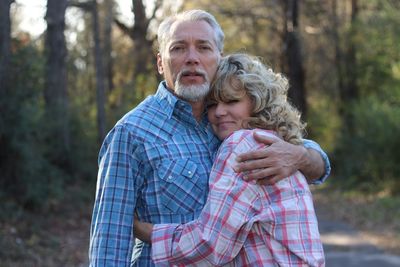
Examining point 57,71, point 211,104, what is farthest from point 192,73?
point 57,71

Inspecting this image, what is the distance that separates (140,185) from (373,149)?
60.0 ft

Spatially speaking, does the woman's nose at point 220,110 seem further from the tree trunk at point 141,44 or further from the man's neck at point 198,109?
the tree trunk at point 141,44

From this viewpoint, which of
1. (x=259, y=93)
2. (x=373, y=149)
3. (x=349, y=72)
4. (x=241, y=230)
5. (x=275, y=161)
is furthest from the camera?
(x=349, y=72)

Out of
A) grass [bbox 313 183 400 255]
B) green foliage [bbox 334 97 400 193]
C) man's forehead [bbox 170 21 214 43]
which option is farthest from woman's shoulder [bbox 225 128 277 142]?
green foliage [bbox 334 97 400 193]

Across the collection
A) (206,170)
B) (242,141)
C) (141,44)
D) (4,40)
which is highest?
(141,44)

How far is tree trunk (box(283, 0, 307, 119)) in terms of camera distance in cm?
2648

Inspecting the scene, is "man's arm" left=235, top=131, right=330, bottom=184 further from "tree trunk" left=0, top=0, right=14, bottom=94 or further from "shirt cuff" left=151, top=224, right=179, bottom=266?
"tree trunk" left=0, top=0, right=14, bottom=94

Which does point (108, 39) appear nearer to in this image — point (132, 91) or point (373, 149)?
point (132, 91)

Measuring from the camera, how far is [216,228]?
288cm

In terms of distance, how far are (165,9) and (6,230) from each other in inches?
621

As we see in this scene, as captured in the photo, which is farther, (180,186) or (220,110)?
(220,110)

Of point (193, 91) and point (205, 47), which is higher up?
point (205, 47)

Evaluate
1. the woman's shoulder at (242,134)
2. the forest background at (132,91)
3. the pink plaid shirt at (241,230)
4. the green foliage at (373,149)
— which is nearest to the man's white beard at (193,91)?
the woman's shoulder at (242,134)

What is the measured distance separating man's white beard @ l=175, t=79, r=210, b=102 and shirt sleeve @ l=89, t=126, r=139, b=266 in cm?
39
